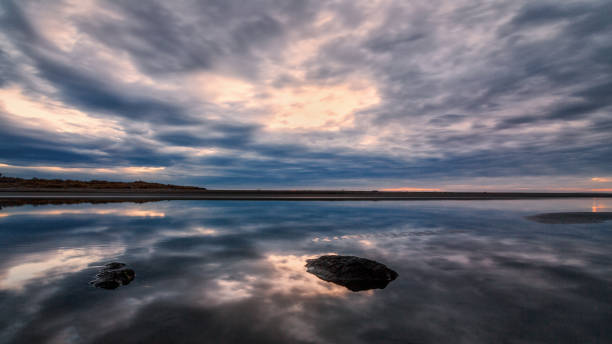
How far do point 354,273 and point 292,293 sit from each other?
1.91 metres

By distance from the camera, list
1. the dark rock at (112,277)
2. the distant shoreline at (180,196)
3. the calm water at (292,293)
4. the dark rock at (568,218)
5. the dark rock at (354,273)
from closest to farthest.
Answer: the calm water at (292,293), the dark rock at (112,277), the dark rock at (354,273), the dark rock at (568,218), the distant shoreline at (180,196)

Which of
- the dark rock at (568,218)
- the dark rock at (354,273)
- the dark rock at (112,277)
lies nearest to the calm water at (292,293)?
the dark rock at (112,277)

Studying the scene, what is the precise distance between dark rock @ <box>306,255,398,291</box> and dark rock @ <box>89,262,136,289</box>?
16.8 ft

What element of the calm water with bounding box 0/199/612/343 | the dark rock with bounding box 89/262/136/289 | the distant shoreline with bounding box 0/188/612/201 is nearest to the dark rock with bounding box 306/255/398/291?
the calm water with bounding box 0/199/612/343

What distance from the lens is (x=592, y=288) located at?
6.71 meters

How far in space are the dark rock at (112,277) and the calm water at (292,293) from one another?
8.4 inches

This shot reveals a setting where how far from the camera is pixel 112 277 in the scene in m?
6.66

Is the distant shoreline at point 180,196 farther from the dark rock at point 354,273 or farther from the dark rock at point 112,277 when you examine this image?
the dark rock at point 354,273

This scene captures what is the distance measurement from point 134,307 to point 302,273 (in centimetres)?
429

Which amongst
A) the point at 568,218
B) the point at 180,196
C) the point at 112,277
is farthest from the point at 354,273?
the point at 180,196

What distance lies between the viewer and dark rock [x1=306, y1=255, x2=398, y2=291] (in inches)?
266

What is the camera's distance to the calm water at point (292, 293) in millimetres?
4430

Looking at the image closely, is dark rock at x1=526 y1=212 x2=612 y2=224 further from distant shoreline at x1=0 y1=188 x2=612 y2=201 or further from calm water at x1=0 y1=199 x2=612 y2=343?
distant shoreline at x1=0 y1=188 x2=612 y2=201

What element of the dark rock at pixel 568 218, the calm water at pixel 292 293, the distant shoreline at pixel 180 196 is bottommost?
the calm water at pixel 292 293
